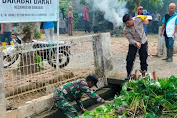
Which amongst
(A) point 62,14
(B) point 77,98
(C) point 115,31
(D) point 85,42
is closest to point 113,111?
(B) point 77,98

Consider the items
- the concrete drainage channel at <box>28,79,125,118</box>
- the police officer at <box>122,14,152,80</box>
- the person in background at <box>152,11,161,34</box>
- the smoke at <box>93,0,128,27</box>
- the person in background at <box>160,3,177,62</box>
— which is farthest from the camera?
the person in background at <box>152,11,161,34</box>

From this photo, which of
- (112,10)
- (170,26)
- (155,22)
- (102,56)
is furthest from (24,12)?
(155,22)

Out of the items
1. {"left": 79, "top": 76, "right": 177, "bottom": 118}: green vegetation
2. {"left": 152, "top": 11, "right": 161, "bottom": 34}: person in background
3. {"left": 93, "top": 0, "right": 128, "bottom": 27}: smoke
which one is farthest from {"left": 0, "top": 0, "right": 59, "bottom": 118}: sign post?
{"left": 152, "top": 11, "right": 161, "bottom": 34}: person in background

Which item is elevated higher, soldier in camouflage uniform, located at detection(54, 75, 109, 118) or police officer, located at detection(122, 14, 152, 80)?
police officer, located at detection(122, 14, 152, 80)

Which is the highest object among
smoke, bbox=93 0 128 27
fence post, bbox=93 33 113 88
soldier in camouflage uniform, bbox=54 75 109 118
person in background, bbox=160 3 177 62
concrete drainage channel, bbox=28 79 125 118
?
smoke, bbox=93 0 128 27

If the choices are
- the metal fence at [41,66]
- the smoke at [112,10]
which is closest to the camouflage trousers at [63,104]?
the metal fence at [41,66]

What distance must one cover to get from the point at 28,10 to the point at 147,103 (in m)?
2.80

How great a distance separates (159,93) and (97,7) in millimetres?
16156

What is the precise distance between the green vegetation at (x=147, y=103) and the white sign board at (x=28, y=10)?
2.33 metres

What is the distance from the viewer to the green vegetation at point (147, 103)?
12.1 feet

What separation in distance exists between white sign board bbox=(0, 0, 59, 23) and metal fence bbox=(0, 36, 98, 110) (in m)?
0.50

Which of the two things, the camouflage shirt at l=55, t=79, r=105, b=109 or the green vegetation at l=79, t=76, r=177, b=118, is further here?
the camouflage shirt at l=55, t=79, r=105, b=109

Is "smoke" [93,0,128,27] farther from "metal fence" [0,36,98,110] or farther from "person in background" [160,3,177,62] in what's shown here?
"metal fence" [0,36,98,110]

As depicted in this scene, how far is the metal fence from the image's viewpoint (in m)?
4.84
